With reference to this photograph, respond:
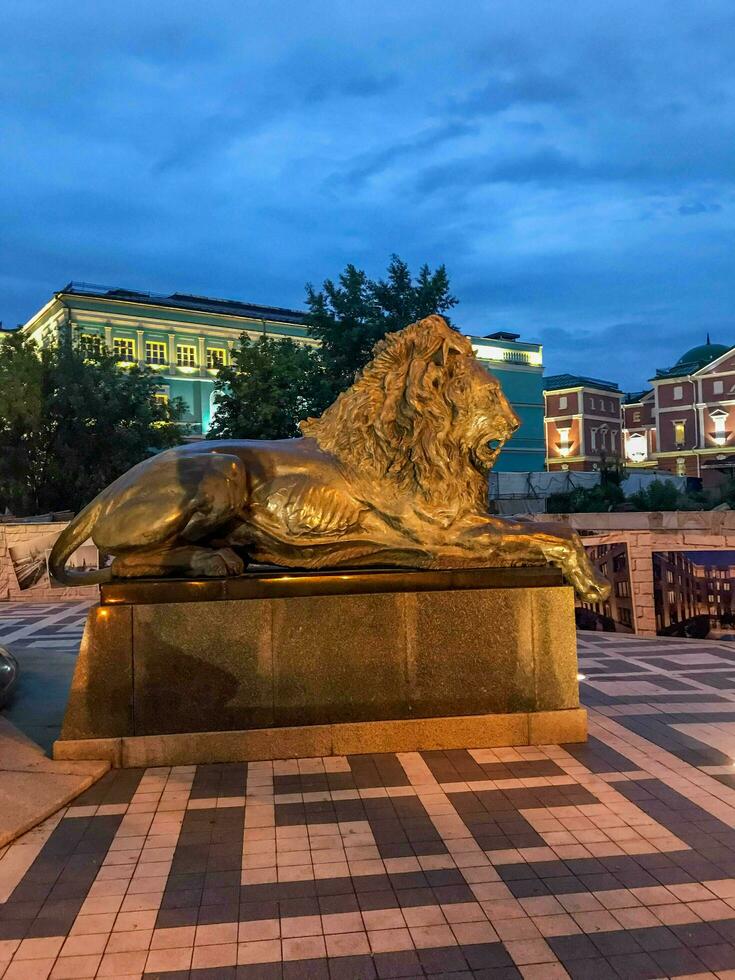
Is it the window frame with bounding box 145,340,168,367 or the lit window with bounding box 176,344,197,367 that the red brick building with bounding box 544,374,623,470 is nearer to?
the lit window with bounding box 176,344,197,367

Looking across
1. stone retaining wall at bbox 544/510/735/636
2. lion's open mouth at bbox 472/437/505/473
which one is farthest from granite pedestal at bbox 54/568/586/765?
stone retaining wall at bbox 544/510/735/636

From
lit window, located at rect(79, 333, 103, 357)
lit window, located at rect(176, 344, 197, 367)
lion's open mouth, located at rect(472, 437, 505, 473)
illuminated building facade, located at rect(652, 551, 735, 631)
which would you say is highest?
lit window, located at rect(176, 344, 197, 367)

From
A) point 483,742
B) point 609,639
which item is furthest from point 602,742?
point 609,639

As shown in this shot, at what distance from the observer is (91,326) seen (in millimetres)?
42062

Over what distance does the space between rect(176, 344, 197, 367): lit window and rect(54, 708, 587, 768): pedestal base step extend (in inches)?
1705

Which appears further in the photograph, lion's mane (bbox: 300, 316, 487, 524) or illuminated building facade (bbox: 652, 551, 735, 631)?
illuminated building facade (bbox: 652, 551, 735, 631)

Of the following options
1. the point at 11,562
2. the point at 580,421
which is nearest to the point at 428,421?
the point at 11,562

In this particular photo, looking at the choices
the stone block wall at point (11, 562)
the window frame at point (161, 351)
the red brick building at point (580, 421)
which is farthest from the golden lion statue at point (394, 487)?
the red brick building at point (580, 421)

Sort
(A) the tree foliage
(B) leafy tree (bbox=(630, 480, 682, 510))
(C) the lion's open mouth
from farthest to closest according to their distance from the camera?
(B) leafy tree (bbox=(630, 480, 682, 510))
(A) the tree foliage
(C) the lion's open mouth

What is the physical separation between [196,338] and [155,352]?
8.71ft

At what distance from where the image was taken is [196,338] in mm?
46219

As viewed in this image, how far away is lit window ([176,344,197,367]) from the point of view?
150 feet

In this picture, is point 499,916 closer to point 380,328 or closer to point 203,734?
point 203,734

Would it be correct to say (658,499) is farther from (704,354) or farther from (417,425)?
(704,354)
